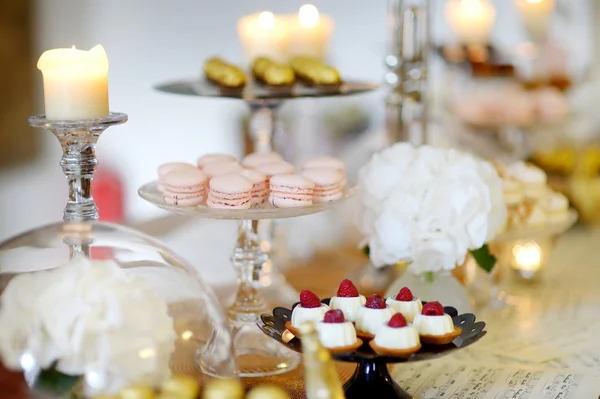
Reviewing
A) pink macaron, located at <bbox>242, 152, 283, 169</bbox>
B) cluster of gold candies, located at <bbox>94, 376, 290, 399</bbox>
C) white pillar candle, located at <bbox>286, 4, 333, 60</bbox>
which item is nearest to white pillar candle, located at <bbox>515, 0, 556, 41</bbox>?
white pillar candle, located at <bbox>286, 4, 333, 60</bbox>

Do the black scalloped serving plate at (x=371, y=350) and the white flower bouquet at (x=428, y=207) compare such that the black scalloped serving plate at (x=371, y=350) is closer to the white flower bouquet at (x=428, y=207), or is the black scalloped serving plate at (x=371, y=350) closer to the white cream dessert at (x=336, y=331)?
the white cream dessert at (x=336, y=331)

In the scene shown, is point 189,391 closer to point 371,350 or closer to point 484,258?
point 371,350

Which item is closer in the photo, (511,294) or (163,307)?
(163,307)

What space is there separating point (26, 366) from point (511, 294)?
97 cm

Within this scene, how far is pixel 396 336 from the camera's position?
2.78ft

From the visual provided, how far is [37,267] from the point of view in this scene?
78 cm

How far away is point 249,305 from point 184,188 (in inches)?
8.4

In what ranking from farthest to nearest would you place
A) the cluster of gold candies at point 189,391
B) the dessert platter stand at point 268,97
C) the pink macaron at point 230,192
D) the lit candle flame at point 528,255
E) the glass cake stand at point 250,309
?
1. the lit candle flame at point 528,255
2. the dessert platter stand at point 268,97
3. the glass cake stand at point 250,309
4. the pink macaron at point 230,192
5. the cluster of gold candies at point 189,391

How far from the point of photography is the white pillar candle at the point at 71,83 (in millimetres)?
976

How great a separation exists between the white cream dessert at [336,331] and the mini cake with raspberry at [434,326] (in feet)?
0.26

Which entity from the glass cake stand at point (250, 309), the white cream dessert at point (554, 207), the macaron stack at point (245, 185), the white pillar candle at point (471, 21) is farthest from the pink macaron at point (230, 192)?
the white pillar candle at point (471, 21)

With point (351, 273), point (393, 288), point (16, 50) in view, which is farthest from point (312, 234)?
point (16, 50)

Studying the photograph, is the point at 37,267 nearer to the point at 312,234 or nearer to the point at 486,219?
the point at 486,219

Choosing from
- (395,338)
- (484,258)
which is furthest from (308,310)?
(484,258)
